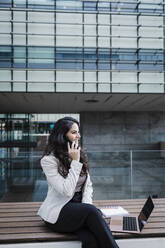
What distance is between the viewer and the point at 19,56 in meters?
15.3

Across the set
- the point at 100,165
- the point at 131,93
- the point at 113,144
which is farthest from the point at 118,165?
the point at 113,144

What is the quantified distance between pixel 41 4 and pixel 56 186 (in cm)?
1591

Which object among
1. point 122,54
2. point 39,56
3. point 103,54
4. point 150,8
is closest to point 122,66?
point 122,54

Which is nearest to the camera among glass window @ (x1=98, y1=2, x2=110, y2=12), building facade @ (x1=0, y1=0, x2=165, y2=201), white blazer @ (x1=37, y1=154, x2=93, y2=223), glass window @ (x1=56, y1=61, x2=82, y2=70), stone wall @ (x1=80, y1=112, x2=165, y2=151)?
white blazer @ (x1=37, y1=154, x2=93, y2=223)

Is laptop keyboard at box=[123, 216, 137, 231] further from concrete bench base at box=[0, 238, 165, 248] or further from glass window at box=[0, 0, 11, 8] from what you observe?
glass window at box=[0, 0, 11, 8]

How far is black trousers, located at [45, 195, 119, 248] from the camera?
212 cm

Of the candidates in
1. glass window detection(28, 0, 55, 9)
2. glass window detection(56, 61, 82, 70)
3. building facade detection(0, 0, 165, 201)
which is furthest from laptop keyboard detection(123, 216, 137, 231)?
glass window detection(28, 0, 55, 9)

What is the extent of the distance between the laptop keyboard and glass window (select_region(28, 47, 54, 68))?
1416 centimetres

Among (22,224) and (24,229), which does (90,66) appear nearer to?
(22,224)

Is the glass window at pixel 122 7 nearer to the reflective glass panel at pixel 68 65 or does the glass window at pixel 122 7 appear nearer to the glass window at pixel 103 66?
the glass window at pixel 103 66

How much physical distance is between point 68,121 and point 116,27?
1502 centimetres

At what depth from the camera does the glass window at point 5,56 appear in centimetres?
1509

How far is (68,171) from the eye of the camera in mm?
2508

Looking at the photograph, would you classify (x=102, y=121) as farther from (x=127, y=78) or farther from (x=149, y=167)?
(x=149, y=167)
